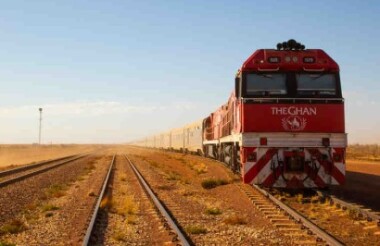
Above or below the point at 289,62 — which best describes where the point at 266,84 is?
below

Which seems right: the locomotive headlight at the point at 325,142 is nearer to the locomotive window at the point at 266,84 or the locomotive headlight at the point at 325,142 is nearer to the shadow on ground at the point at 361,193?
the locomotive window at the point at 266,84

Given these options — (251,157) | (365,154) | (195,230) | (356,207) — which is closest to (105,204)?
(251,157)

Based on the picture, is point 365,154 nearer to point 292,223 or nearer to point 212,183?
point 212,183

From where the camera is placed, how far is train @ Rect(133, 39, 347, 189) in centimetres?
1273

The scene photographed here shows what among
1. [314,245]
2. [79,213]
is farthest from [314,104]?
[79,213]

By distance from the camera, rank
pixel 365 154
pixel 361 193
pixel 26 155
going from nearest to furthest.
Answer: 1. pixel 361 193
2. pixel 365 154
3. pixel 26 155

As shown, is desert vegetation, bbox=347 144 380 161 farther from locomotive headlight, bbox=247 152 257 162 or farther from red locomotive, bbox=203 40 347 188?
locomotive headlight, bbox=247 152 257 162

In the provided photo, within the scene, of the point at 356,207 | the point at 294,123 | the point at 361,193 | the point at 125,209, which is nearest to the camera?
the point at 356,207

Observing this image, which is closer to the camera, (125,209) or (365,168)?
(125,209)

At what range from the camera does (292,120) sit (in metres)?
12.9

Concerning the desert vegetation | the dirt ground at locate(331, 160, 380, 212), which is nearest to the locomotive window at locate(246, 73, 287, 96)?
the dirt ground at locate(331, 160, 380, 212)

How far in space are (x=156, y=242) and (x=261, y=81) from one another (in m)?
6.54

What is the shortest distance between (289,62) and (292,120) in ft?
5.47

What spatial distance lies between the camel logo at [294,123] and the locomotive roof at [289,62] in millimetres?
1398
